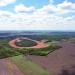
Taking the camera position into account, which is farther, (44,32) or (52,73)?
(44,32)

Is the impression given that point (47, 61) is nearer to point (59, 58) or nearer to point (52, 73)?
point (59, 58)

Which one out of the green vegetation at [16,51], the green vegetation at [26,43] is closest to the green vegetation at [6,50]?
the green vegetation at [16,51]

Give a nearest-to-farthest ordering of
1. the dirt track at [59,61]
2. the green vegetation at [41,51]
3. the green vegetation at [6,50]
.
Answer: the dirt track at [59,61] → the green vegetation at [6,50] → the green vegetation at [41,51]

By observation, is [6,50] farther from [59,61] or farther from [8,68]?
[59,61]

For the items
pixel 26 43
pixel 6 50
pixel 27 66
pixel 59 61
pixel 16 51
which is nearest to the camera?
pixel 27 66

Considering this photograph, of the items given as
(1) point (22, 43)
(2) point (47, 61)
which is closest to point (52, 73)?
(2) point (47, 61)

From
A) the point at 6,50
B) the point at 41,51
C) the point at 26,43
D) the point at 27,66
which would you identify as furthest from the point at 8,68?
the point at 41,51

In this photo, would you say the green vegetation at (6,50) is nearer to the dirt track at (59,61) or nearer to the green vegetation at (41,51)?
the green vegetation at (41,51)
